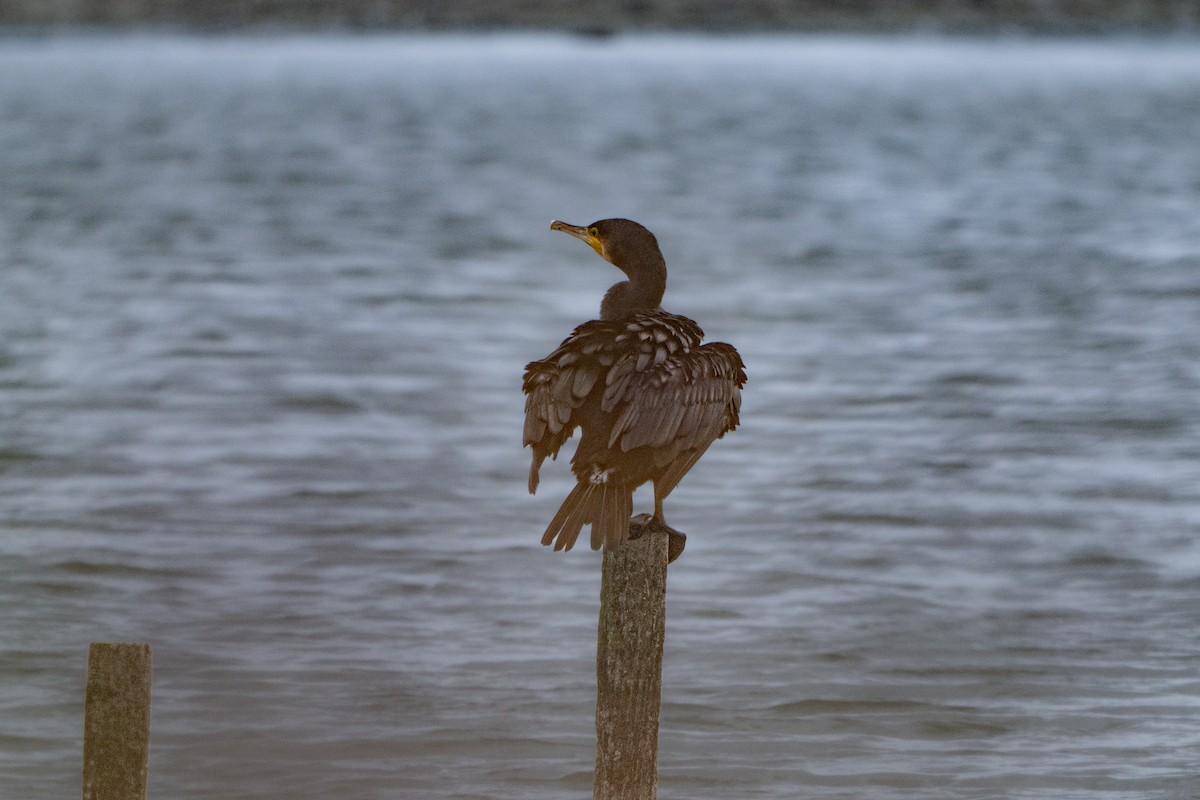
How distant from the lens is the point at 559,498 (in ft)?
36.8

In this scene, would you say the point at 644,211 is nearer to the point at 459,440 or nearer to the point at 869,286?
the point at 869,286

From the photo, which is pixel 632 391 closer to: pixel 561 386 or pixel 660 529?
pixel 561 386

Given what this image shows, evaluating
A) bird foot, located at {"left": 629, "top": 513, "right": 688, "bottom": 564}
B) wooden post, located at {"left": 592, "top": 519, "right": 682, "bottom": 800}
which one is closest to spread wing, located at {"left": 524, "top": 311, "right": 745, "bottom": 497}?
bird foot, located at {"left": 629, "top": 513, "right": 688, "bottom": 564}

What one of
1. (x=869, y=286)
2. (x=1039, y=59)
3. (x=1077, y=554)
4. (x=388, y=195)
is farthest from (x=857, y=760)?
(x=1039, y=59)

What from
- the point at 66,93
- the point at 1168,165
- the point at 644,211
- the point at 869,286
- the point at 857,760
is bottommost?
the point at 857,760

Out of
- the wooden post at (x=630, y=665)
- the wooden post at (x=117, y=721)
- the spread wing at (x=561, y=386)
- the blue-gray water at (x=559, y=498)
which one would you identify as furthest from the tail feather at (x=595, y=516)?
the blue-gray water at (x=559, y=498)

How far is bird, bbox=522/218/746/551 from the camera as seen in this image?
5.24 m

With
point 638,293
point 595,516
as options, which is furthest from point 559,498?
point 595,516

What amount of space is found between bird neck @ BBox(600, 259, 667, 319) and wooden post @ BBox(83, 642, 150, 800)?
219 centimetres

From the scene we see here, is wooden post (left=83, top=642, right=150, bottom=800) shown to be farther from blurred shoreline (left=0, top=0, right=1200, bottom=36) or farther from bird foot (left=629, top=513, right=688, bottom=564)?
blurred shoreline (left=0, top=0, right=1200, bottom=36)

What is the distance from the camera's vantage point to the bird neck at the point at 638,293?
5.96 m

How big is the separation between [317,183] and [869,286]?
17.1 m

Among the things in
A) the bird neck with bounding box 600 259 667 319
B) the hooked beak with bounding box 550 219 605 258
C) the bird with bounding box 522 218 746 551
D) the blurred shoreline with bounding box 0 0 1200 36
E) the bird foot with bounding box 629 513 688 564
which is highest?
the blurred shoreline with bounding box 0 0 1200 36

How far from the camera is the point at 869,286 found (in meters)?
21.6
